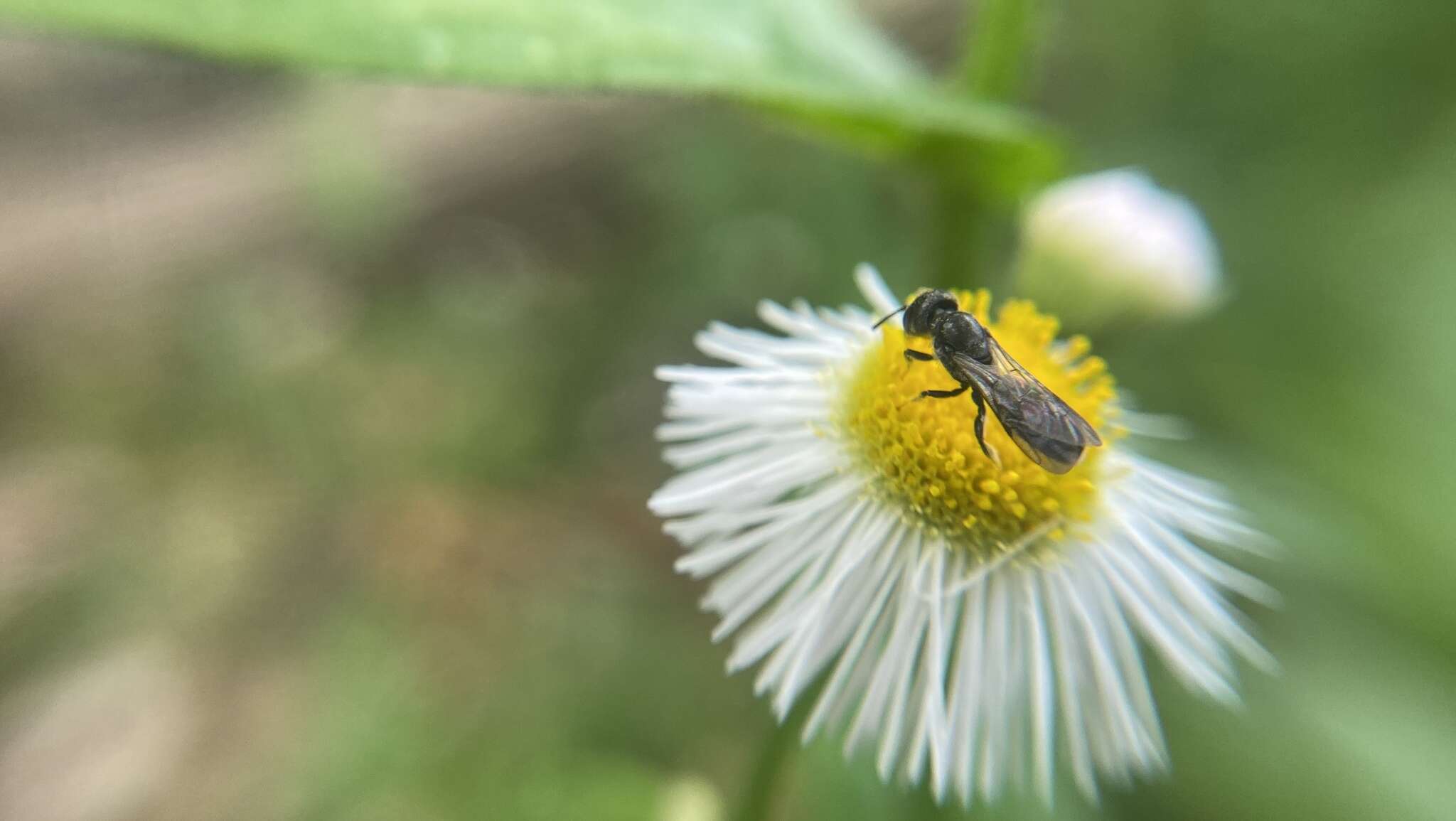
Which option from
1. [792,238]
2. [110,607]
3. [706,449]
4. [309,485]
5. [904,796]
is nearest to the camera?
[706,449]

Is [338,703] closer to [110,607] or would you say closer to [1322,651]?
[110,607]

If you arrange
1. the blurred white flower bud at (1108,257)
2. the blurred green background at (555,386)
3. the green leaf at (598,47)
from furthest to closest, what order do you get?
the blurred green background at (555,386) < the blurred white flower bud at (1108,257) < the green leaf at (598,47)

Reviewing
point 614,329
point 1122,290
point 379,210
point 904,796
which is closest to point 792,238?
point 614,329

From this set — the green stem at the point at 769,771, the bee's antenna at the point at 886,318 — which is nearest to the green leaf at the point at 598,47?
the bee's antenna at the point at 886,318

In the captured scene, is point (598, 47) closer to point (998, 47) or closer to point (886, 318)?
point (886, 318)

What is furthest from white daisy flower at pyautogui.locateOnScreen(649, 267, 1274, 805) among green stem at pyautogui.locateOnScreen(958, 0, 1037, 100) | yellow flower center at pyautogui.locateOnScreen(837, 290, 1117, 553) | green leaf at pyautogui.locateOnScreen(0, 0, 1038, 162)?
green stem at pyautogui.locateOnScreen(958, 0, 1037, 100)

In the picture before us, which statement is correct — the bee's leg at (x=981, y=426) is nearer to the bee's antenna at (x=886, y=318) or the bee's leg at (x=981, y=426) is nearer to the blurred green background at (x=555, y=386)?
the bee's antenna at (x=886, y=318)
